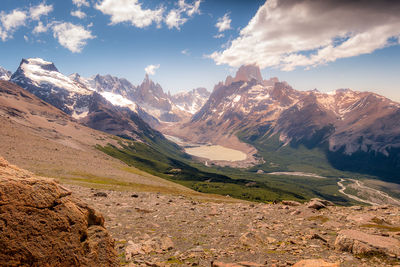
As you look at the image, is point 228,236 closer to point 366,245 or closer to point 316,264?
point 316,264

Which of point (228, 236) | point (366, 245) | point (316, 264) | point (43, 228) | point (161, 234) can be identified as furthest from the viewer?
point (161, 234)

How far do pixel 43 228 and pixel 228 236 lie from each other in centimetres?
2101

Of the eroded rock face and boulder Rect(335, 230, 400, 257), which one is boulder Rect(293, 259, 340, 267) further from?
the eroded rock face

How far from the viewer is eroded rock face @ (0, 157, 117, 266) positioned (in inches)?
418

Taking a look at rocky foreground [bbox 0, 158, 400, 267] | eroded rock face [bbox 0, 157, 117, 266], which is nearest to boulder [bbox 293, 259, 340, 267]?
rocky foreground [bbox 0, 158, 400, 267]

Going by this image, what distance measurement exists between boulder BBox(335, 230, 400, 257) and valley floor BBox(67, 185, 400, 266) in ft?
1.55

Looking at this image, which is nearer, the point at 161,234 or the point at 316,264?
the point at 316,264

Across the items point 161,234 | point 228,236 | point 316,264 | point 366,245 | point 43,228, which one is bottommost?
point 161,234

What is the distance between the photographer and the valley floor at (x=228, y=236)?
→ 19.9 metres

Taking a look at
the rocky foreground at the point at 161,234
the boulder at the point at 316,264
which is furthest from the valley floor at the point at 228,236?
the boulder at the point at 316,264

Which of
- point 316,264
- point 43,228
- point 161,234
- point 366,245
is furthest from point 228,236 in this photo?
point 43,228

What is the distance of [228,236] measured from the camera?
27.5 metres

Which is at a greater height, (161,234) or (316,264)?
(316,264)

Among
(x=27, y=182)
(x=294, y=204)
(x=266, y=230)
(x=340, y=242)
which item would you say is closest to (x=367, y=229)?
(x=340, y=242)
